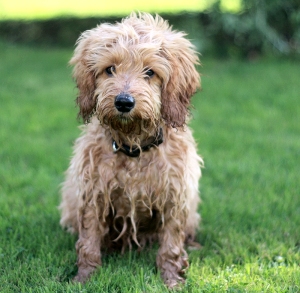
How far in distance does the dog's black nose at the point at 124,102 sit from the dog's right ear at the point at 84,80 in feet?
1.32

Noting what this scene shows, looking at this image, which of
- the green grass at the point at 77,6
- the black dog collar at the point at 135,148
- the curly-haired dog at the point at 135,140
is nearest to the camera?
the curly-haired dog at the point at 135,140

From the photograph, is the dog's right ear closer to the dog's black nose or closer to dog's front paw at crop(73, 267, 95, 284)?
the dog's black nose

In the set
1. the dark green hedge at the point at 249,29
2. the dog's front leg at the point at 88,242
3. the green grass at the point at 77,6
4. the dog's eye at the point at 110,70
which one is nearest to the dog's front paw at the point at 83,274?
the dog's front leg at the point at 88,242

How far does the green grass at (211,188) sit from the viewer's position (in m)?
3.98

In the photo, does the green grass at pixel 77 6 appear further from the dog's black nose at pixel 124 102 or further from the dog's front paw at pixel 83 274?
the dog's black nose at pixel 124 102

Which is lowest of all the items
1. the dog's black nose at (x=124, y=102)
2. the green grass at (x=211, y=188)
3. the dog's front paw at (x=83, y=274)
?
the dog's front paw at (x=83, y=274)

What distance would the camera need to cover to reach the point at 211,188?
5.83m

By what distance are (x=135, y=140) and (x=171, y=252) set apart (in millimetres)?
926

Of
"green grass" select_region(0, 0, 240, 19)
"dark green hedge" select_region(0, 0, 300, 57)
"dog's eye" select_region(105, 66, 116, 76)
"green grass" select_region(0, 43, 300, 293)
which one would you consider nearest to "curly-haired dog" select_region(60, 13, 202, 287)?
"dog's eye" select_region(105, 66, 116, 76)

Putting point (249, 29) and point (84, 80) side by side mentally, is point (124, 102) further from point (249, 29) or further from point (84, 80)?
point (249, 29)

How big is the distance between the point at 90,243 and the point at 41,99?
5.33 meters

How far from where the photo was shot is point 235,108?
8.48 metres

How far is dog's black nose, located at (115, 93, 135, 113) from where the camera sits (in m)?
3.53

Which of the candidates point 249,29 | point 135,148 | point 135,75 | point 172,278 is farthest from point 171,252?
point 249,29
